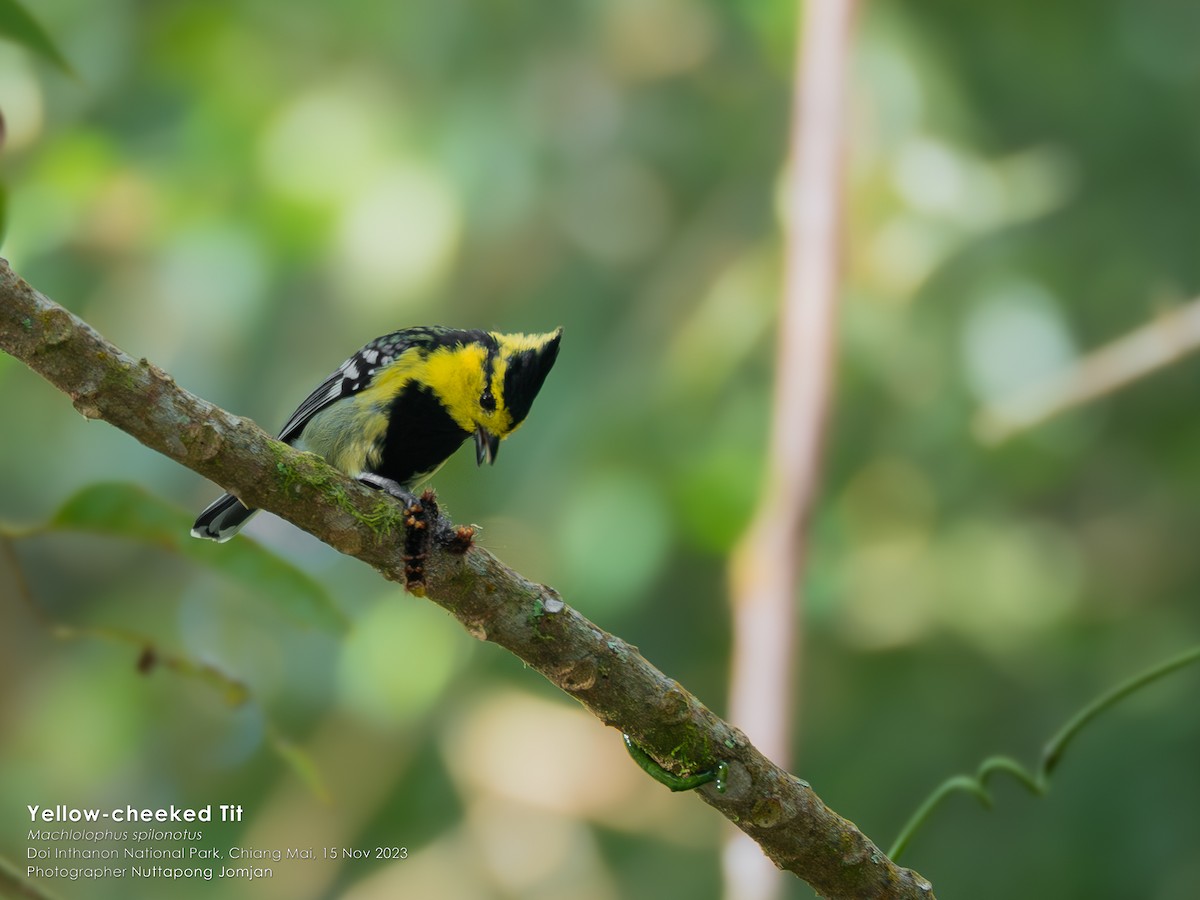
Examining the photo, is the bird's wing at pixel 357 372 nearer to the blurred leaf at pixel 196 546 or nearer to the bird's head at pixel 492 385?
the bird's head at pixel 492 385

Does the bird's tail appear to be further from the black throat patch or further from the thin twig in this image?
the thin twig

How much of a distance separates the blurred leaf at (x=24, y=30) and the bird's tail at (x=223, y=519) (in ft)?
6.12

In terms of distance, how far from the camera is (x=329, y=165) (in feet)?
20.7

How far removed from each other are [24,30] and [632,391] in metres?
4.26

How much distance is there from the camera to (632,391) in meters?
6.47

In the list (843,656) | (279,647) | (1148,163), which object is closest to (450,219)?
(279,647)

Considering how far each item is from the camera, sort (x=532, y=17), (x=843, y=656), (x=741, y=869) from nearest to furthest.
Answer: (x=741, y=869)
(x=843, y=656)
(x=532, y=17)

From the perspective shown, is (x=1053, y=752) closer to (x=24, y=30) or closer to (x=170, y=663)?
(x=170, y=663)

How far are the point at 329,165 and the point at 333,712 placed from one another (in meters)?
3.00

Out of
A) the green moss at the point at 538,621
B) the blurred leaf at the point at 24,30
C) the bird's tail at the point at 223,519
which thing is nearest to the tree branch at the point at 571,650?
the green moss at the point at 538,621

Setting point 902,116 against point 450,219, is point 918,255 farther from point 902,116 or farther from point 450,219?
point 450,219

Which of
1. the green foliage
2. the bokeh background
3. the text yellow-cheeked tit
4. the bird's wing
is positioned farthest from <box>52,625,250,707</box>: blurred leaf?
the bokeh background

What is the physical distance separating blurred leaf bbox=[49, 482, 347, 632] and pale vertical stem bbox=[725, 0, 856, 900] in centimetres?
217

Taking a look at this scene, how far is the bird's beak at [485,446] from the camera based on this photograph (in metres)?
3.75
